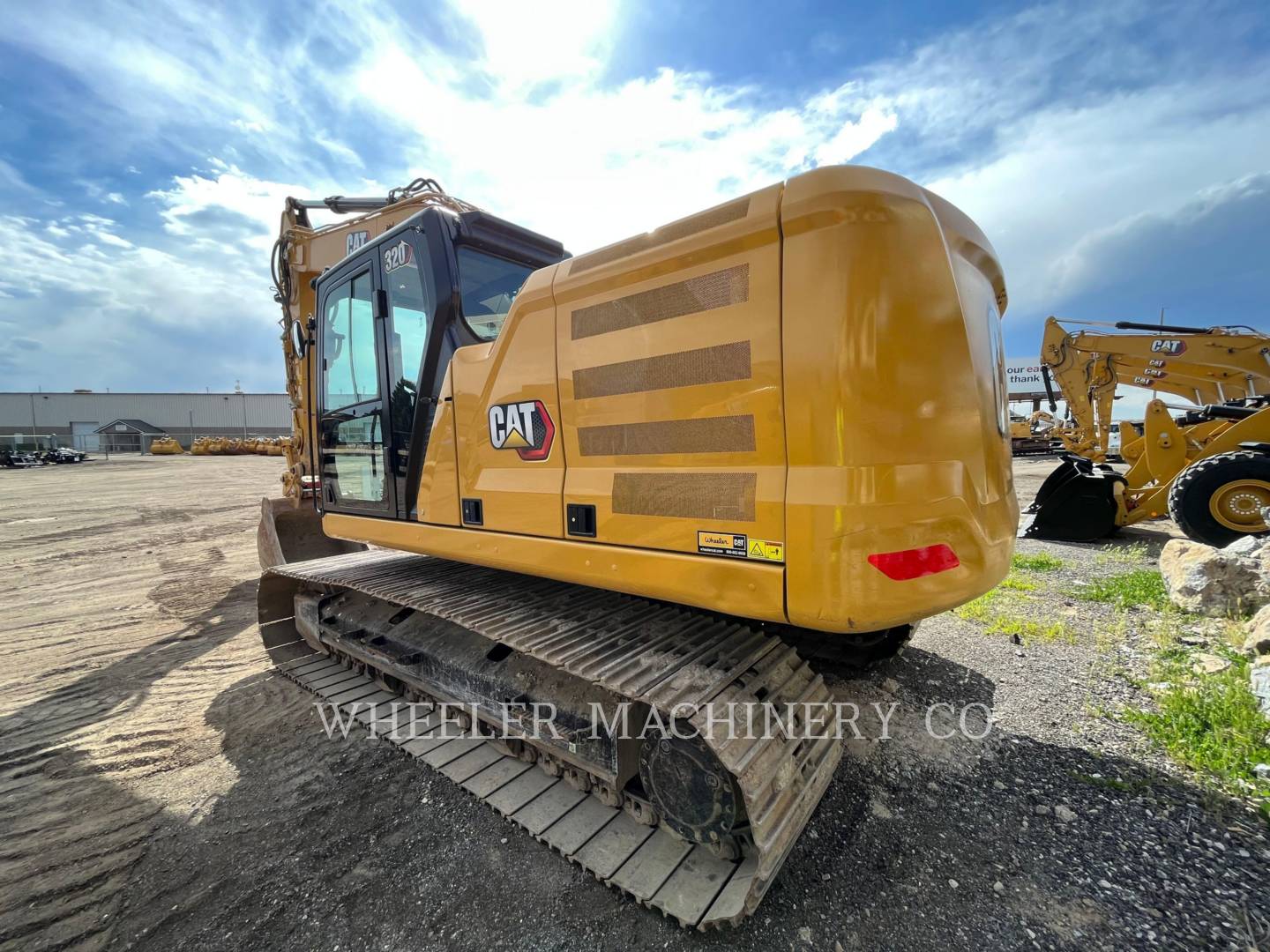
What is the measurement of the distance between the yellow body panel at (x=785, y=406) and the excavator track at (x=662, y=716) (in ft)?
0.99

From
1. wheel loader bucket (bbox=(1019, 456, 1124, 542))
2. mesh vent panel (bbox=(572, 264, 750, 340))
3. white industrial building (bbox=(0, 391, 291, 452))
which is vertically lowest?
wheel loader bucket (bbox=(1019, 456, 1124, 542))

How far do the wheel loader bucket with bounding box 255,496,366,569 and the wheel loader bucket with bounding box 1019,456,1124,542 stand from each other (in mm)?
8782

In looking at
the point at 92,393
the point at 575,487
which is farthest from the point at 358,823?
the point at 92,393

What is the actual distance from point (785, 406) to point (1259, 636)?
3583mm

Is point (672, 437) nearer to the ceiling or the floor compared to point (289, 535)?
nearer to the ceiling

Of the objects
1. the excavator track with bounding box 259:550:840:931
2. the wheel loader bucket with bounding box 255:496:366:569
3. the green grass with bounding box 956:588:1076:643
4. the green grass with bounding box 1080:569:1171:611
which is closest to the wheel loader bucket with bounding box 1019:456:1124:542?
the green grass with bounding box 1080:569:1171:611

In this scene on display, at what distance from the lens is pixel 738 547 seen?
1.67m

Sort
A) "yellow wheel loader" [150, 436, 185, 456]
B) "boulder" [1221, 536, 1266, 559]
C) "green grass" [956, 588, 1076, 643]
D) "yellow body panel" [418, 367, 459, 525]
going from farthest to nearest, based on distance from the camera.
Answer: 1. "yellow wheel loader" [150, 436, 185, 456]
2. "boulder" [1221, 536, 1266, 559]
3. "green grass" [956, 588, 1076, 643]
4. "yellow body panel" [418, 367, 459, 525]

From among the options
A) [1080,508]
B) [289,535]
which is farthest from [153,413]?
[1080,508]

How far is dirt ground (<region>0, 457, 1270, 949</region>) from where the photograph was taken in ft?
5.90

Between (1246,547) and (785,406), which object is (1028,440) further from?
(785,406)

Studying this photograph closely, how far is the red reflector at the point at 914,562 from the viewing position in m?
1.49

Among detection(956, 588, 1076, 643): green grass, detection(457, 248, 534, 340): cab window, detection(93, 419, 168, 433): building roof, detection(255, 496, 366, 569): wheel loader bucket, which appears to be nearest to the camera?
detection(457, 248, 534, 340): cab window

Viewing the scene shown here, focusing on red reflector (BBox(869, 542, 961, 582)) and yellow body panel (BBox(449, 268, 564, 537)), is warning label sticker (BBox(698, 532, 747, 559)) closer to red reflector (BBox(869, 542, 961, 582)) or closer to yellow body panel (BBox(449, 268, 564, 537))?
red reflector (BBox(869, 542, 961, 582))
